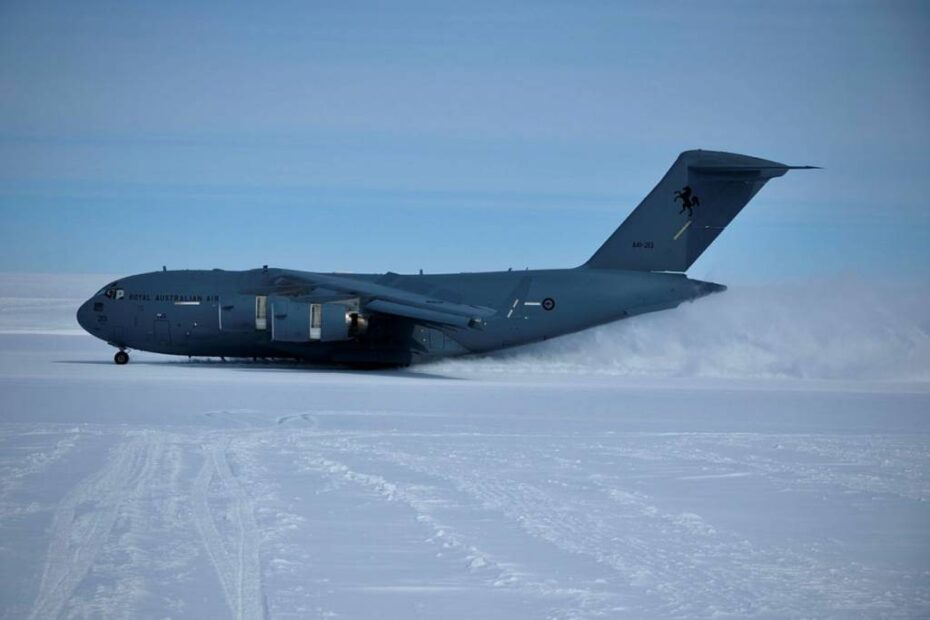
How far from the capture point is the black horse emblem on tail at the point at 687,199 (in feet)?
77.9

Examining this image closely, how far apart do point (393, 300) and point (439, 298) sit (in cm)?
210

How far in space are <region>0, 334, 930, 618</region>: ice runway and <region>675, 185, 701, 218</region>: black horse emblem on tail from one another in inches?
324

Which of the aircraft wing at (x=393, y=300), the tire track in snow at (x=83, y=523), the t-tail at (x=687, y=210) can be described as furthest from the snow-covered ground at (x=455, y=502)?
Result: the t-tail at (x=687, y=210)

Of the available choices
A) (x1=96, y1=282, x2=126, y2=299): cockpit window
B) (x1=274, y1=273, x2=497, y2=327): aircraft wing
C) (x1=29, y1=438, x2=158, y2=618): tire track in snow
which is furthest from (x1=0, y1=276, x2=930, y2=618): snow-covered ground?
(x1=96, y1=282, x2=126, y2=299): cockpit window

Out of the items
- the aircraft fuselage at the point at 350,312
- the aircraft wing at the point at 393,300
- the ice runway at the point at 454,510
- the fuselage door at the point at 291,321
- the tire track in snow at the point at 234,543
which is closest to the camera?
the tire track in snow at the point at 234,543

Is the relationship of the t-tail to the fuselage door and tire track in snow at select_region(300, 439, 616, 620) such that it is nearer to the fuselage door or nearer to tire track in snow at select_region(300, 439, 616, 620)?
the fuselage door

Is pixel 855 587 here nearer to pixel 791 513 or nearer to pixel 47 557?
pixel 791 513

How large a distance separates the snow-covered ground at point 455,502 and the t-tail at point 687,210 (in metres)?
5.41

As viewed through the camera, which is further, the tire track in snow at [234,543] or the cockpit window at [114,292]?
the cockpit window at [114,292]

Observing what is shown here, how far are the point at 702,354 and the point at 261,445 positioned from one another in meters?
14.8

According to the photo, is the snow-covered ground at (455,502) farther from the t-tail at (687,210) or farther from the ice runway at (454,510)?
the t-tail at (687,210)

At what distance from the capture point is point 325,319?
23.5m

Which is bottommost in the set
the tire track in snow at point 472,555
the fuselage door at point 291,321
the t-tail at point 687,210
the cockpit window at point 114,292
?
the tire track in snow at point 472,555

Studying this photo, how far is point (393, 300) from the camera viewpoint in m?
22.9
